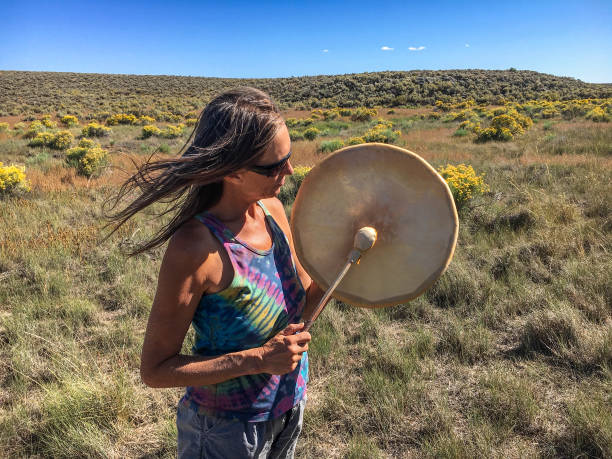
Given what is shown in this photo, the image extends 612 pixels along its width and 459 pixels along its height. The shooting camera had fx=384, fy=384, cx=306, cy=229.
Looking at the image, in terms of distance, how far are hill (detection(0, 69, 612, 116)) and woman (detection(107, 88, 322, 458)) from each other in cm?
3113

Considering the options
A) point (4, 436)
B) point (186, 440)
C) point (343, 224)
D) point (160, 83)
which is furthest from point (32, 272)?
Answer: point (160, 83)

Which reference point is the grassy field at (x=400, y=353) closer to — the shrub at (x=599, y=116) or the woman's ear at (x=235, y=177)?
the woman's ear at (x=235, y=177)

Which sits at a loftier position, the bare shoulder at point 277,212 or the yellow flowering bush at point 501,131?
the yellow flowering bush at point 501,131

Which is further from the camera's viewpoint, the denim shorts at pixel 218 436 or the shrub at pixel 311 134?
the shrub at pixel 311 134

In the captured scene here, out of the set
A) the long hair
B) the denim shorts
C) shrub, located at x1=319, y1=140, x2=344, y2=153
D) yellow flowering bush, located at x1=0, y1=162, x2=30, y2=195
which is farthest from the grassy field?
shrub, located at x1=319, y1=140, x2=344, y2=153

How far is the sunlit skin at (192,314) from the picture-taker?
918 millimetres

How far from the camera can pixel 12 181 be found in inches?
278

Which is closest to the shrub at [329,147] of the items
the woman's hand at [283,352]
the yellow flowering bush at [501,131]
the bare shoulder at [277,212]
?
the yellow flowering bush at [501,131]

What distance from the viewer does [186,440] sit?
1.13 metres

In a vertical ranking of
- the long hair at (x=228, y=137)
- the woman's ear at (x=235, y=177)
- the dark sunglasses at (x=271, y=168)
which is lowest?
the woman's ear at (x=235, y=177)

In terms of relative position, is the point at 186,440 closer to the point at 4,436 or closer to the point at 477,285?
the point at 4,436

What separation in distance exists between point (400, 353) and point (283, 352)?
225 cm

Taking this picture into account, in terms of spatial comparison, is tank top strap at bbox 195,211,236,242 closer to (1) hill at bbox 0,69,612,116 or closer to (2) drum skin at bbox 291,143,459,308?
(2) drum skin at bbox 291,143,459,308

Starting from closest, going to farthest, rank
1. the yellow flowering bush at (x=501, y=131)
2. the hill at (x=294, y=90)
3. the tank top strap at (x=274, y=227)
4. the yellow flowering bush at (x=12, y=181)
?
the tank top strap at (x=274, y=227)
the yellow flowering bush at (x=12, y=181)
the yellow flowering bush at (x=501, y=131)
the hill at (x=294, y=90)
